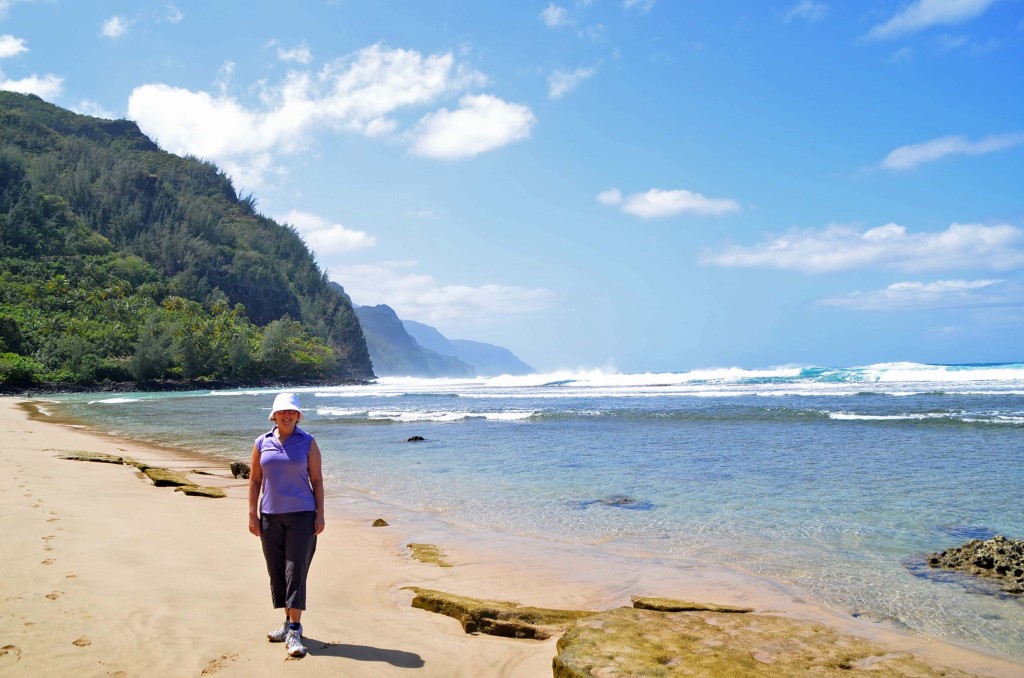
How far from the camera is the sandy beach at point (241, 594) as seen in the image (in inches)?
174

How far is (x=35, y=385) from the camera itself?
62844 millimetres

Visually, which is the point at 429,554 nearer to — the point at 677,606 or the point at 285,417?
the point at 677,606

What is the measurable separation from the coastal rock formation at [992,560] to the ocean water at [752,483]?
0.24 metres

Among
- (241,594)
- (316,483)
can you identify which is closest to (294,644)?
(316,483)

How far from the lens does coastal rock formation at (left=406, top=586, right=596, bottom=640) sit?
211 inches

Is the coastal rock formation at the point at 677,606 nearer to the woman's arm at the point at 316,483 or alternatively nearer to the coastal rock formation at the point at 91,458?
the woman's arm at the point at 316,483

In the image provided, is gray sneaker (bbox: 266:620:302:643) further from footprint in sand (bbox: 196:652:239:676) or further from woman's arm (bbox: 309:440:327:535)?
woman's arm (bbox: 309:440:327:535)

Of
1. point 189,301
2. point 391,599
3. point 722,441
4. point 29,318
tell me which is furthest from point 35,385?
point 391,599

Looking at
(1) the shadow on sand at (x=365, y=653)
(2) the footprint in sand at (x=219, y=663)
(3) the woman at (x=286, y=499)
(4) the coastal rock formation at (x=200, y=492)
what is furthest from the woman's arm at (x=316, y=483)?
(4) the coastal rock formation at (x=200, y=492)

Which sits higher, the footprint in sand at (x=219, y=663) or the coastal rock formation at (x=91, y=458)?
the footprint in sand at (x=219, y=663)

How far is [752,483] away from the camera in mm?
13047

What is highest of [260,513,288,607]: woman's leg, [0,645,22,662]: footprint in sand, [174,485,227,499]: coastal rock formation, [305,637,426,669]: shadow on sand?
[260,513,288,607]: woman's leg

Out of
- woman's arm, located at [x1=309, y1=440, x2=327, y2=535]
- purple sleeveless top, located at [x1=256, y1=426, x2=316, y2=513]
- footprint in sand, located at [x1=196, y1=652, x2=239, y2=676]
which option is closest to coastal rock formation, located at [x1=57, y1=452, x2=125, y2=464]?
purple sleeveless top, located at [x1=256, y1=426, x2=316, y2=513]

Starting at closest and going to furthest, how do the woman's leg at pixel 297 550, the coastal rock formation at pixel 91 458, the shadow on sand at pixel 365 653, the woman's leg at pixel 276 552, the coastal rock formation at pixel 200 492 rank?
the shadow on sand at pixel 365 653, the woman's leg at pixel 297 550, the woman's leg at pixel 276 552, the coastal rock formation at pixel 200 492, the coastal rock formation at pixel 91 458
